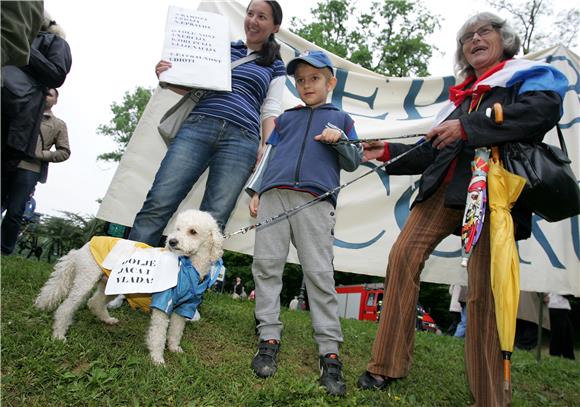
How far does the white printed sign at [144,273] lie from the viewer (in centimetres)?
260

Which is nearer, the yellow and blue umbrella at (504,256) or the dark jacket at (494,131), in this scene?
the yellow and blue umbrella at (504,256)

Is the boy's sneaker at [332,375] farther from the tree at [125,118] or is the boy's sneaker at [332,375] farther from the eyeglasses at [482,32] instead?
the tree at [125,118]

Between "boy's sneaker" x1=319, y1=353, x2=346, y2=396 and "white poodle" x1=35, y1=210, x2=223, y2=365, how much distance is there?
0.95 m

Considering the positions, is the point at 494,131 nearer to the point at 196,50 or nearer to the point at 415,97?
the point at 196,50

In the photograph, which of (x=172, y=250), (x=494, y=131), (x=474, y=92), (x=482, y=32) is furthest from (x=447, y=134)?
(x=172, y=250)

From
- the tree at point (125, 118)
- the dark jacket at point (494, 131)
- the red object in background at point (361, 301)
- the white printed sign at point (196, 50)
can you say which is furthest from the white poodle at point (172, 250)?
the tree at point (125, 118)

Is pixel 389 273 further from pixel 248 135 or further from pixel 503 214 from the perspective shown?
pixel 248 135

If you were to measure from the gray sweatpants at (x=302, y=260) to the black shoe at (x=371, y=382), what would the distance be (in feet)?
0.93

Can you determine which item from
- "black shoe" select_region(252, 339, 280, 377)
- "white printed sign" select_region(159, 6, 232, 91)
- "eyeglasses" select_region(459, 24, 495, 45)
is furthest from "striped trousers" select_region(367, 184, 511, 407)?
"white printed sign" select_region(159, 6, 232, 91)

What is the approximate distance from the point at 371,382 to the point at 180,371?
117 cm

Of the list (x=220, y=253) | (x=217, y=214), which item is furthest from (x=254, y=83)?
(x=220, y=253)

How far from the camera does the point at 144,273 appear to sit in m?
2.62

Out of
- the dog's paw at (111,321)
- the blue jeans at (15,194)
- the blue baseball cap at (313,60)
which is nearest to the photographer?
the blue baseball cap at (313,60)

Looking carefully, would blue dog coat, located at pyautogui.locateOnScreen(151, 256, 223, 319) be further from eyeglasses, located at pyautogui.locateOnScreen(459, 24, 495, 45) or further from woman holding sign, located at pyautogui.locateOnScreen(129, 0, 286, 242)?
eyeglasses, located at pyautogui.locateOnScreen(459, 24, 495, 45)
